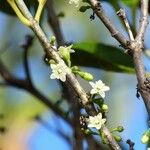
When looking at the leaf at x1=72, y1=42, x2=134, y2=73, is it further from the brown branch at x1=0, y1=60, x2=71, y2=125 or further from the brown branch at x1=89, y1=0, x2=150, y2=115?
the brown branch at x1=89, y1=0, x2=150, y2=115

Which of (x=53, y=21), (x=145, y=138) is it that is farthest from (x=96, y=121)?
(x=53, y=21)

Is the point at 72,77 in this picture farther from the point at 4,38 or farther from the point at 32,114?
the point at 4,38

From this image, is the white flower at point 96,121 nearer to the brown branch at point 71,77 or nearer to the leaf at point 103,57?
the brown branch at point 71,77

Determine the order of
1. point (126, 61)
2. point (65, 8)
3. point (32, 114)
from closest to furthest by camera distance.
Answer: point (126, 61) → point (32, 114) → point (65, 8)

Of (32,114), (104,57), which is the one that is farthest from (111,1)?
(32,114)

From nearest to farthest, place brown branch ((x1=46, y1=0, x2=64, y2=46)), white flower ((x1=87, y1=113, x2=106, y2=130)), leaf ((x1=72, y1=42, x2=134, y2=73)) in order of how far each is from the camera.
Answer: white flower ((x1=87, y1=113, x2=106, y2=130)) < brown branch ((x1=46, y1=0, x2=64, y2=46)) < leaf ((x1=72, y1=42, x2=134, y2=73))

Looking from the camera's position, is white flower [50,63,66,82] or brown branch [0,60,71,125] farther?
brown branch [0,60,71,125]

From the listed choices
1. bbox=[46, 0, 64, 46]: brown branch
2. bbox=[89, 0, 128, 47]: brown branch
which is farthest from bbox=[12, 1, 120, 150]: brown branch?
bbox=[46, 0, 64, 46]: brown branch

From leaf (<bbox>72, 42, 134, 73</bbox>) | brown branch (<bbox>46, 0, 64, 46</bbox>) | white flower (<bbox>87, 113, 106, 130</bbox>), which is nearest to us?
white flower (<bbox>87, 113, 106, 130</bbox>)
